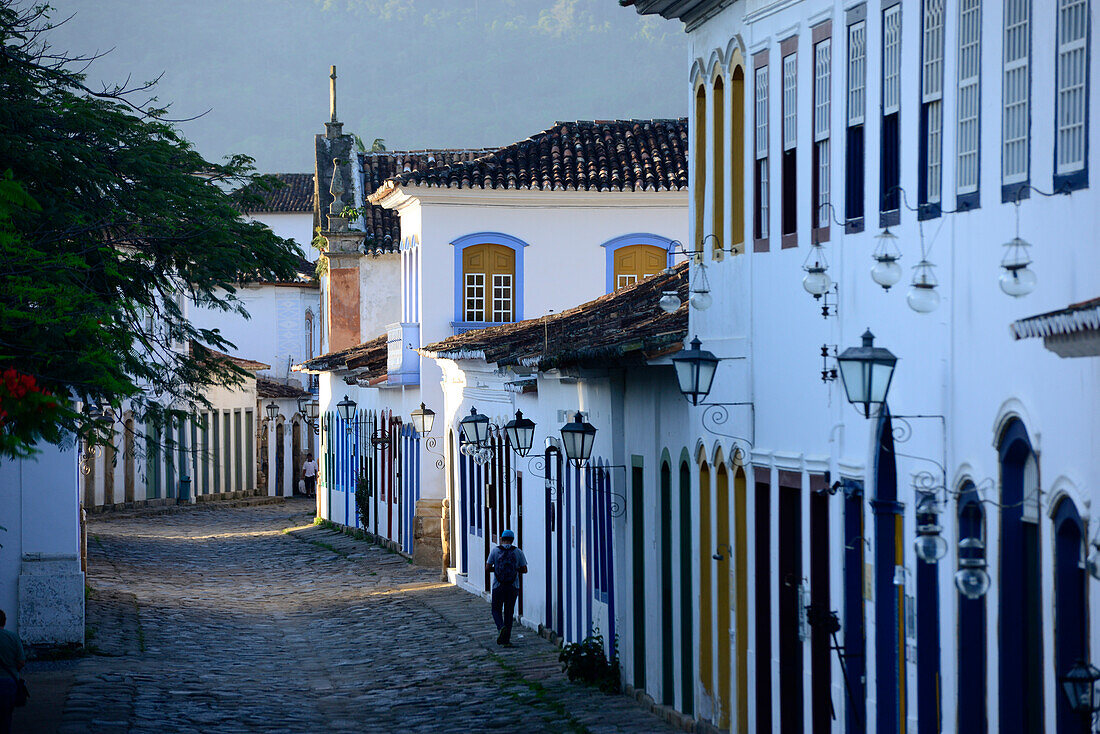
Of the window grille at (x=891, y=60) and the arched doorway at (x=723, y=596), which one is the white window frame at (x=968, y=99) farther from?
the arched doorway at (x=723, y=596)

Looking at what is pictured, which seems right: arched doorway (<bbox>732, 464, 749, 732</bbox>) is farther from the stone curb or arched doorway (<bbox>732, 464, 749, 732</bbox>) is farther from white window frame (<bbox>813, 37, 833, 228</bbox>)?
the stone curb

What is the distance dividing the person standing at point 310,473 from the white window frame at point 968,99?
48321 mm

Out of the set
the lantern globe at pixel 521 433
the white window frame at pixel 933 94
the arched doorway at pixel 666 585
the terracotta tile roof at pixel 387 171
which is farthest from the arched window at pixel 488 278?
the white window frame at pixel 933 94

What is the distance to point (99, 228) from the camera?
58.6 feet

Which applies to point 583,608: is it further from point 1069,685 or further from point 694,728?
point 1069,685

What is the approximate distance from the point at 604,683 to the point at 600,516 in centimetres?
212

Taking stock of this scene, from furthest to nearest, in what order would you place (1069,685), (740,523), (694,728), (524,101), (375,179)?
(524,101) < (375,179) < (694,728) < (740,523) < (1069,685)

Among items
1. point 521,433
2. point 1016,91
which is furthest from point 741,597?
point 521,433

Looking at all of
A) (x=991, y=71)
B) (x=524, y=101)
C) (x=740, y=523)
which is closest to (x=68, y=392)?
(x=740, y=523)

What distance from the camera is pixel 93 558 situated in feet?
111

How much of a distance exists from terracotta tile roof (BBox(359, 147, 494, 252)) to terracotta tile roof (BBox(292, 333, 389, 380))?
2331mm

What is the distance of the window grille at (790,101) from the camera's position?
13.7 m

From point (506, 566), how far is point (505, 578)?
151 mm

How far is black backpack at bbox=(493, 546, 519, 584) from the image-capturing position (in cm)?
2188
